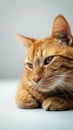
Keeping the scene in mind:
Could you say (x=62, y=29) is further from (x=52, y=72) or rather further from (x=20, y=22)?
(x=20, y=22)

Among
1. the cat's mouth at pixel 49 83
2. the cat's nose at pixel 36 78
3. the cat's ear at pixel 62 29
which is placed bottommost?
the cat's mouth at pixel 49 83

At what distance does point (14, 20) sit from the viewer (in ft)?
7.01

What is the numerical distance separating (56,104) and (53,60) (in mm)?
150

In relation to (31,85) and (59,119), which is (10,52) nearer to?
(31,85)

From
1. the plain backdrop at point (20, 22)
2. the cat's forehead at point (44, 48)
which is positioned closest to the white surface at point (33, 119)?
the cat's forehead at point (44, 48)

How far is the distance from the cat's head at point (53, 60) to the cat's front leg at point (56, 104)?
0.13ft

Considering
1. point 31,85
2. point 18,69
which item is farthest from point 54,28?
point 18,69

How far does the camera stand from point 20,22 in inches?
84.0

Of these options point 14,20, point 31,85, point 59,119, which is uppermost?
point 14,20

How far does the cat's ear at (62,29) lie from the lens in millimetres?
1075

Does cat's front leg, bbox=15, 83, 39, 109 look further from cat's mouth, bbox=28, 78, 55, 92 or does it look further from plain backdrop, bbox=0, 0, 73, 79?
plain backdrop, bbox=0, 0, 73, 79

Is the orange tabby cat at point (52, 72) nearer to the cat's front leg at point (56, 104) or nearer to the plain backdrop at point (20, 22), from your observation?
the cat's front leg at point (56, 104)

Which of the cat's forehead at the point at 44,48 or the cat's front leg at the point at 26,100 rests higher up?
the cat's forehead at the point at 44,48
